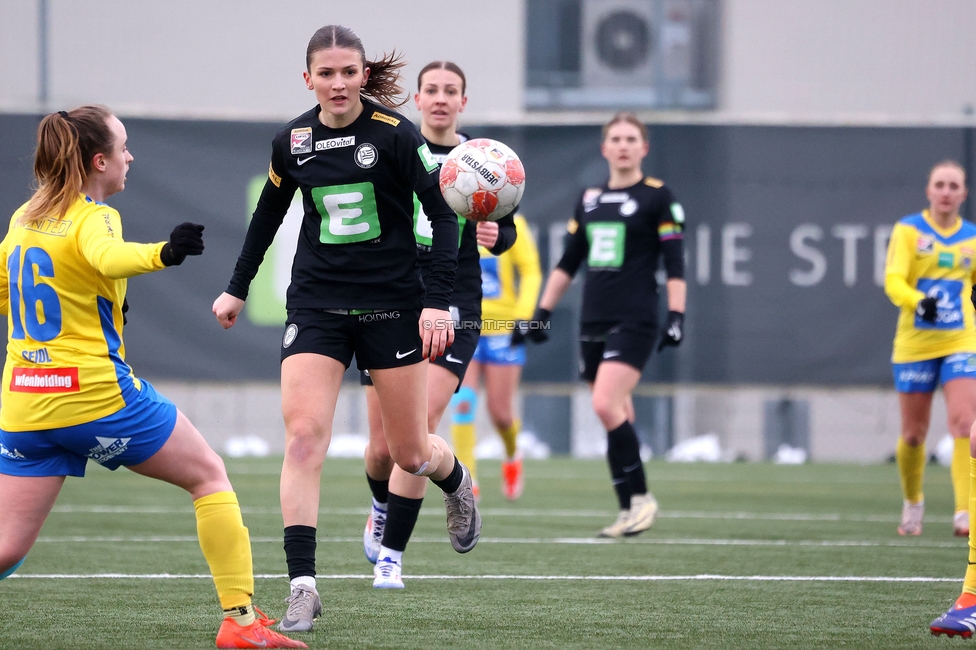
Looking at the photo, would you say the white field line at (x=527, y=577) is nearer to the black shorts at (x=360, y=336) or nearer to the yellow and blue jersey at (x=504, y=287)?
the black shorts at (x=360, y=336)

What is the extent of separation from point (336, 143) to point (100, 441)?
1335 millimetres

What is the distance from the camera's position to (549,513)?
8406mm

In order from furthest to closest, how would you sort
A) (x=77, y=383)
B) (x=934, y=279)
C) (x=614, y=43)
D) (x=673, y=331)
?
(x=614, y=43), (x=934, y=279), (x=673, y=331), (x=77, y=383)

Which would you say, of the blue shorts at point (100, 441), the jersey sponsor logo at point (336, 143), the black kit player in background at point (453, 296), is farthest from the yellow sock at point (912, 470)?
the blue shorts at point (100, 441)

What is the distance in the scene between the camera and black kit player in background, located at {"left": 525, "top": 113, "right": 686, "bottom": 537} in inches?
286

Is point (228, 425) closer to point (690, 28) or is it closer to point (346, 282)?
point (690, 28)

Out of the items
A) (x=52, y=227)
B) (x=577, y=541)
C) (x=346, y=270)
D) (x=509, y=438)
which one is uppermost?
(x=52, y=227)

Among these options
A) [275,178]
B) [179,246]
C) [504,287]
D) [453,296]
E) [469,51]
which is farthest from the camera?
[469,51]

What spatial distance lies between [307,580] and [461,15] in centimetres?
1259

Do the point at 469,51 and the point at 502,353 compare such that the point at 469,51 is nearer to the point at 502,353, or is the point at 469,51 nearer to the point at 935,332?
the point at 502,353

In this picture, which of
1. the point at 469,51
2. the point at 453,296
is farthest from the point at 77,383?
the point at 469,51

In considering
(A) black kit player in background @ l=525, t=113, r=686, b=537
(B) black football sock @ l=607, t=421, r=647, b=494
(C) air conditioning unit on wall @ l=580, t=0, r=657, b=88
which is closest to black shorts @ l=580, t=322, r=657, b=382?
(A) black kit player in background @ l=525, t=113, r=686, b=537

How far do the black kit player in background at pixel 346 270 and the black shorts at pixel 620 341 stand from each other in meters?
3.02

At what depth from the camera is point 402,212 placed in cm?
439
